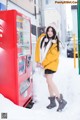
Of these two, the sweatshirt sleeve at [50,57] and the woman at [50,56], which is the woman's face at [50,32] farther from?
the sweatshirt sleeve at [50,57]

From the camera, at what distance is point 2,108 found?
503 cm

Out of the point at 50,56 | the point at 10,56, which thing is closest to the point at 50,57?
the point at 50,56

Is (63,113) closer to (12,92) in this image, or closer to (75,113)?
(75,113)

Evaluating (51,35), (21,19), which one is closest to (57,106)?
(51,35)

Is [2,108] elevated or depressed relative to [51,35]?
depressed

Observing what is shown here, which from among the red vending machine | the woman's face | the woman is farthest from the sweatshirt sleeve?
the red vending machine

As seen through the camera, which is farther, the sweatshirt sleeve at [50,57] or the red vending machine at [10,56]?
the sweatshirt sleeve at [50,57]

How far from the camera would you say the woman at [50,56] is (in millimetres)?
5531

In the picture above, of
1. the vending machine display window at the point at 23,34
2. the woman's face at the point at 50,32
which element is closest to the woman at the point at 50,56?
the woman's face at the point at 50,32

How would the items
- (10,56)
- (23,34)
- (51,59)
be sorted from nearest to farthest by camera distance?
(10,56), (51,59), (23,34)

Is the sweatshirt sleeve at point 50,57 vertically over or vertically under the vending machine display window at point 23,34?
under

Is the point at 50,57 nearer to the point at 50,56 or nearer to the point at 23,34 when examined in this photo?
the point at 50,56

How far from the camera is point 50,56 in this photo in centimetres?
555

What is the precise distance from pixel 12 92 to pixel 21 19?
1548mm
